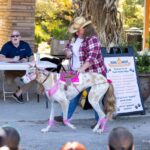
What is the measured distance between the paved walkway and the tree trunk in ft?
6.68

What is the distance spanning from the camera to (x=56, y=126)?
7613 millimetres

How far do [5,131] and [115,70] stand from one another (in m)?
5.18

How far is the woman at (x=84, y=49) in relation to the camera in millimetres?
7117

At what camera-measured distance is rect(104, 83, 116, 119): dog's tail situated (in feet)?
23.9

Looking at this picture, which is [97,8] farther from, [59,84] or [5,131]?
[5,131]

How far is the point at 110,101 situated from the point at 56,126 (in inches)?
36.9

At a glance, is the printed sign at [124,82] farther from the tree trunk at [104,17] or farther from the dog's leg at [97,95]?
the tree trunk at [104,17]

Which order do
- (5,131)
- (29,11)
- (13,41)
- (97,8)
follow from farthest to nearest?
(29,11)
(97,8)
(13,41)
(5,131)

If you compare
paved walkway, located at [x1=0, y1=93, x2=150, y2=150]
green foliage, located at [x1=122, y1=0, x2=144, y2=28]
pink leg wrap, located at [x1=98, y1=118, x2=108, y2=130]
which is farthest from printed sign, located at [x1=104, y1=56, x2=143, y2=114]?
green foliage, located at [x1=122, y1=0, x2=144, y2=28]

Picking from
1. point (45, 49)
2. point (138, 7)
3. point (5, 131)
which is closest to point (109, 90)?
point (5, 131)

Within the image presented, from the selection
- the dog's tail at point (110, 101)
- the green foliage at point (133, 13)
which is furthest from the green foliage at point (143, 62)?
the green foliage at point (133, 13)

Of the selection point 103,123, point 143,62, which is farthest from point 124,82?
point 143,62

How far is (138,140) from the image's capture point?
6934mm

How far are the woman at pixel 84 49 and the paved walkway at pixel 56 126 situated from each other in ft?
2.47
